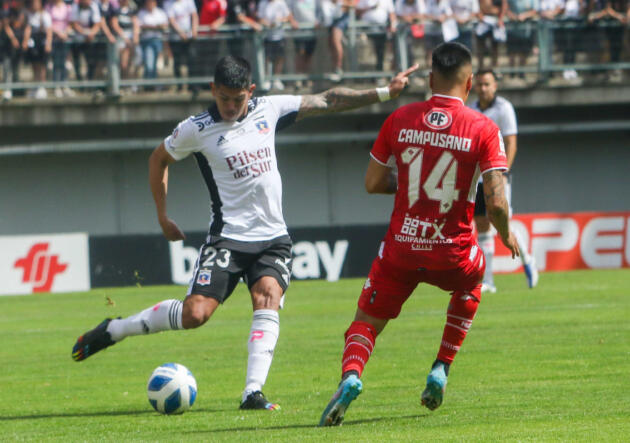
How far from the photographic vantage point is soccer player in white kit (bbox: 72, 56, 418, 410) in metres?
7.25

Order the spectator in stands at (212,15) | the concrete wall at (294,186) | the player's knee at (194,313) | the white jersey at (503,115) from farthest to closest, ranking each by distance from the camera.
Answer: the concrete wall at (294,186), the spectator in stands at (212,15), the white jersey at (503,115), the player's knee at (194,313)

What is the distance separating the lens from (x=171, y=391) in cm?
705

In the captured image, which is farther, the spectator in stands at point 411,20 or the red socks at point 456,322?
the spectator in stands at point 411,20

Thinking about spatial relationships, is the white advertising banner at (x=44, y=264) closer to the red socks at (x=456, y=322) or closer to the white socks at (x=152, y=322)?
the white socks at (x=152, y=322)

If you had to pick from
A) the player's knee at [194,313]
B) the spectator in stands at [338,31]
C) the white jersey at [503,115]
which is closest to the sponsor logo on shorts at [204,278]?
the player's knee at [194,313]

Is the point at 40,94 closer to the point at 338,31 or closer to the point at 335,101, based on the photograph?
the point at 338,31

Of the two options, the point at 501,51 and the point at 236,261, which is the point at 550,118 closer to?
the point at 501,51

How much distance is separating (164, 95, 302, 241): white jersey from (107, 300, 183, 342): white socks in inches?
24.2

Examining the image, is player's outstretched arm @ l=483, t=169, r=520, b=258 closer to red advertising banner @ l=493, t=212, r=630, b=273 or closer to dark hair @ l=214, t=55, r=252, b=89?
dark hair @ l=214, t=55, r=252, b=89

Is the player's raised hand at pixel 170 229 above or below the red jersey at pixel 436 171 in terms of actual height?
below

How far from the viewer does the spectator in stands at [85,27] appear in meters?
21.8

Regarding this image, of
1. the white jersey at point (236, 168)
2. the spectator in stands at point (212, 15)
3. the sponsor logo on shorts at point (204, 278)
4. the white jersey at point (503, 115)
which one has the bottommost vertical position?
the white jersey at point (503, 115)

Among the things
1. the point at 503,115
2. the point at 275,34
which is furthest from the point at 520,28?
the point at 503,115

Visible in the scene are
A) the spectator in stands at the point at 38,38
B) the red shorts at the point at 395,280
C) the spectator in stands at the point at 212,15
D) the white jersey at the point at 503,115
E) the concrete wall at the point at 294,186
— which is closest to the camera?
the red shorts at the point at 395,280
